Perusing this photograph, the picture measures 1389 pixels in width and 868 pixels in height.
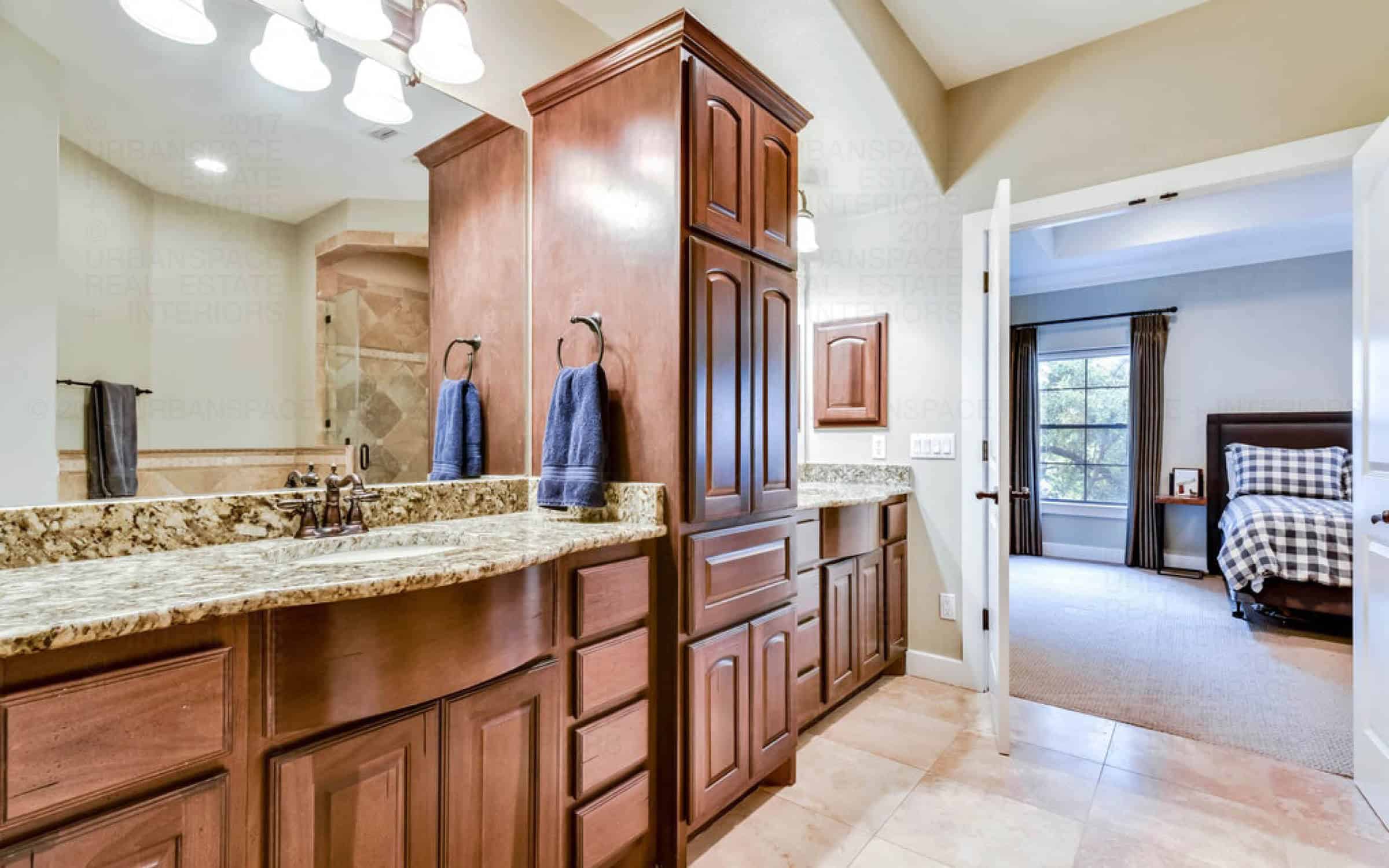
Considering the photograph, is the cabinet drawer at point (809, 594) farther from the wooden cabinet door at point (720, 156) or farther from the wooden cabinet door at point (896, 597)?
the wooden cabinet door at point (720, 156)

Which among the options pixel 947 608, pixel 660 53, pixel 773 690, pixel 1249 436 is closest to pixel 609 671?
pixel 773 690

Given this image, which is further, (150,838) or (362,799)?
(362,799)

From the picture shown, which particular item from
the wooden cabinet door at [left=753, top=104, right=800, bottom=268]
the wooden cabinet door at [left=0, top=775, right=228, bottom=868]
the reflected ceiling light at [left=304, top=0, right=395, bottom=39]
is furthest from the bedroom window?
the wooden cabinet door at [left=0, top=775, right=228, bottom=868]

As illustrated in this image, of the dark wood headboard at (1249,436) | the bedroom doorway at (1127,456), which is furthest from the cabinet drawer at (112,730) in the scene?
the dark wood headboard at (1249,436)

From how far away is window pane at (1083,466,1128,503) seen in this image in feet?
18.6

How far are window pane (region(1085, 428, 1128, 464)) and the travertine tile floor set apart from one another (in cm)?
409

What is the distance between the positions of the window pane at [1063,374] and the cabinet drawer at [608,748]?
5849 millimetres

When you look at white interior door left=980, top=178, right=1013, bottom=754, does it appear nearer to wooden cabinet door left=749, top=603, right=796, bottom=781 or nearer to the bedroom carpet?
the bedroom carpet

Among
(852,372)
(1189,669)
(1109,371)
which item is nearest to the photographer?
(1189,669)

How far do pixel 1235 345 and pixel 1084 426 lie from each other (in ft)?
4.21

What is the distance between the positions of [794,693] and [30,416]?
2.04m

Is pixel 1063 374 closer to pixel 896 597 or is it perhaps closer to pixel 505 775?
pixel 896 597

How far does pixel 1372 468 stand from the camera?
186cm

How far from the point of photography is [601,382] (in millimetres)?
1650
